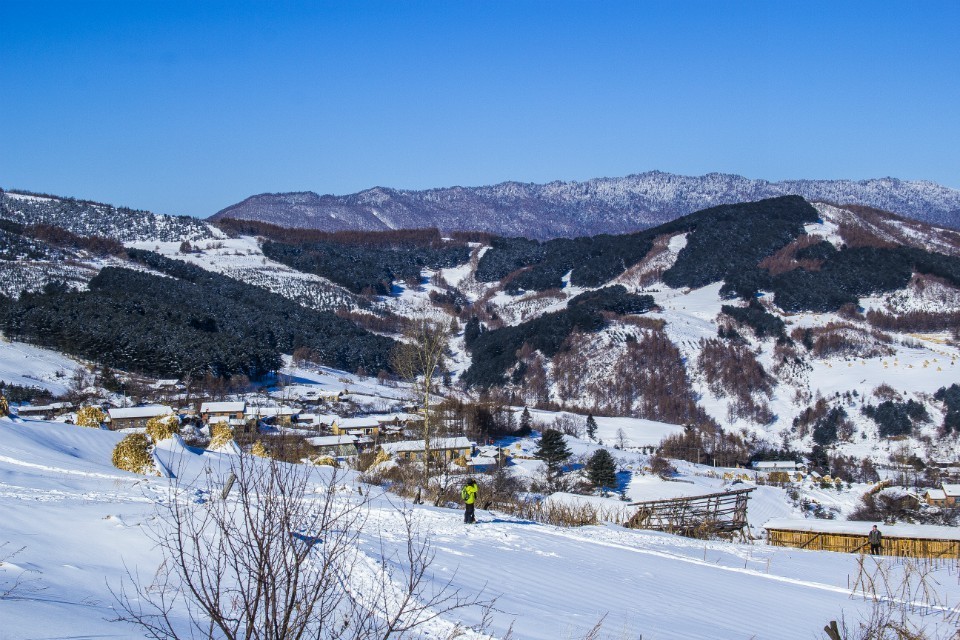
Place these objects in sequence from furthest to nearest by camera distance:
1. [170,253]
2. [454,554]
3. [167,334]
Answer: [170,253], [167,334], [454,554]

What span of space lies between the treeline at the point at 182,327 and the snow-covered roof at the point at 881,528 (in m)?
68.1

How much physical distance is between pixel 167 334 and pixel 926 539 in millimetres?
79439

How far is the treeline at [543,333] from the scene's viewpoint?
356ft

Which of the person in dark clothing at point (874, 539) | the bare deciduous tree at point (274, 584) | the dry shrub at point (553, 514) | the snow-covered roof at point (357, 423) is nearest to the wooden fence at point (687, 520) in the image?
the dry shrub at point (553, 514)

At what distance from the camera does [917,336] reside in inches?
4090

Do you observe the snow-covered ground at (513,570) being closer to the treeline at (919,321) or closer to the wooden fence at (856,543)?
the wooden fence at (856,543)

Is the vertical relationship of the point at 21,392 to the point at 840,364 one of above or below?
below

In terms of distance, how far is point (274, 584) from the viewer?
3.84 metres

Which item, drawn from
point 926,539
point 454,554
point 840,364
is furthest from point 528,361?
point 454,554

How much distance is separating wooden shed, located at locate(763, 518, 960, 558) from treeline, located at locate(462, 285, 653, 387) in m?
81.7

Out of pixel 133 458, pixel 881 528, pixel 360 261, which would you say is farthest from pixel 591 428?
pixel 360 261

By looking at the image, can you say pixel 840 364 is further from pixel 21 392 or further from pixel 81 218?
pixel 81 218

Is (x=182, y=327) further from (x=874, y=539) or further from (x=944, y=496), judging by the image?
(x=874, y=539)

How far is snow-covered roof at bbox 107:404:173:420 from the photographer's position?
170 ft
